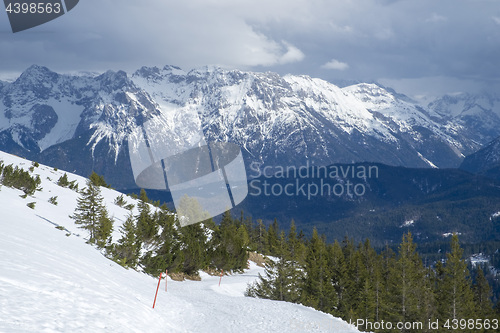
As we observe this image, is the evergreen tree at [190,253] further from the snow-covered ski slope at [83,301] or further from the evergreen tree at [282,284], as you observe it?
the snow-covered ski slope at [83,301]

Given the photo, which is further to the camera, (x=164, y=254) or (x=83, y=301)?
(x=164, y=254)

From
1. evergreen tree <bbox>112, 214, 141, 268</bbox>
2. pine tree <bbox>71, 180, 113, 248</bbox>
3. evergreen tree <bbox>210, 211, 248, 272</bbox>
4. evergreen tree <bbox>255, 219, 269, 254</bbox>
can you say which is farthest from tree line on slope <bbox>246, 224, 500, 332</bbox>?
evergreen tree <bbox>255, 219, 269, 254</bbox>

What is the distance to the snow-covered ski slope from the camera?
12.7m

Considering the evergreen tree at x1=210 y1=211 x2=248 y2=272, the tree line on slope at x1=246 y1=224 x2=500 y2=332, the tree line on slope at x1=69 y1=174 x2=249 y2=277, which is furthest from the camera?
the evergreen tree at x1=210 y1=211 x2=248 y2=272

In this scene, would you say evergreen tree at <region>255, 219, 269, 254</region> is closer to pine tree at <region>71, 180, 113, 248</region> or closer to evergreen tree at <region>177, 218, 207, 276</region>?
evergreen tree at <region>177, 218, 207, 276</region>

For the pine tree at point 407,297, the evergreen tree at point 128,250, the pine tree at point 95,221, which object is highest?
the pine tree at point 95,221

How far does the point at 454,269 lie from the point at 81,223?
1533 inches

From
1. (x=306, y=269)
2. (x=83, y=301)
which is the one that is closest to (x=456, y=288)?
(x=306, y=269)

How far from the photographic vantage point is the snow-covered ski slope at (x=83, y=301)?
41.5ft

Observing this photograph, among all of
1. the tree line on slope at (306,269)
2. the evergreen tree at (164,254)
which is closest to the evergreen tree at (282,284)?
the tree line on slope at (306,269)

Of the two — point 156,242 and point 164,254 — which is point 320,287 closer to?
point 164,254

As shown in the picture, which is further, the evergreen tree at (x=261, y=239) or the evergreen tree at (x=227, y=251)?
the evergreen tree at (x=261, y=239)

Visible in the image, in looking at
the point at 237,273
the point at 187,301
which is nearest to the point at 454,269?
the point at 237,273

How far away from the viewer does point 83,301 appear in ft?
48.7
